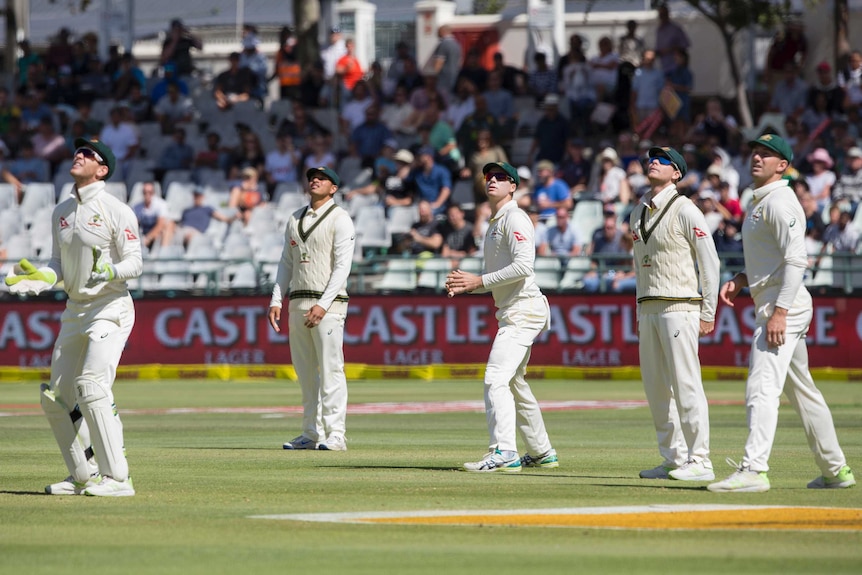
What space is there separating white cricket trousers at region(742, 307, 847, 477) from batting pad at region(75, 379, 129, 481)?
3.85 metres

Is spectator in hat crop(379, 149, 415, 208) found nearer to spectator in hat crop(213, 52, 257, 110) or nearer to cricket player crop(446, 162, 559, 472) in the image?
spectator in hat crop(213, 52, 257, 110)

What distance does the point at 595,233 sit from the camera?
25.5 m

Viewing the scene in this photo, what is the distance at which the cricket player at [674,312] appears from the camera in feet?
35.5

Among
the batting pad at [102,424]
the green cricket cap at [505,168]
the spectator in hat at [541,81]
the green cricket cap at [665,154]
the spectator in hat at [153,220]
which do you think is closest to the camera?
the batting pad at [102,424]

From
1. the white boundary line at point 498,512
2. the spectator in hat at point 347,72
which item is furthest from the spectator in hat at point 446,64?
the white boundary line at point 498,512

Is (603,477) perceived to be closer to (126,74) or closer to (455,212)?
(455,212)

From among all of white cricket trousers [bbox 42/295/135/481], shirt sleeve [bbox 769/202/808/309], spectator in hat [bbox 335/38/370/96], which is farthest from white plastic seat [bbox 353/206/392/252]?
shirt sleeve [bbox 769/202/808/309]

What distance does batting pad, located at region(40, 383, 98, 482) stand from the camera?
9953mm

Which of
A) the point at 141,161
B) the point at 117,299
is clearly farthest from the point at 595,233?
the point at 117,299

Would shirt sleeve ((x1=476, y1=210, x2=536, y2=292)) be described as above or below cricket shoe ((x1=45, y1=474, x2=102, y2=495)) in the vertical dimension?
above

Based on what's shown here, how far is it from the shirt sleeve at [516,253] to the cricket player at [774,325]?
2040mm

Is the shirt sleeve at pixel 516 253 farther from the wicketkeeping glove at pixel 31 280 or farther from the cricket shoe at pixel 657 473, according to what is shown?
the wicketkeeping glove at pixel 31 280

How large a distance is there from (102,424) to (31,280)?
102cm

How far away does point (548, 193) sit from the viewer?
2686 centimetres
